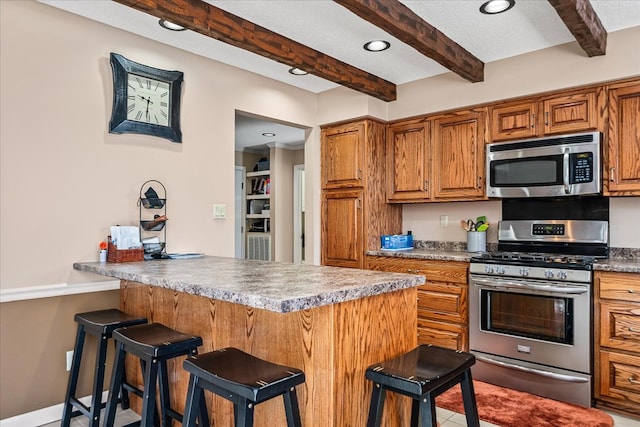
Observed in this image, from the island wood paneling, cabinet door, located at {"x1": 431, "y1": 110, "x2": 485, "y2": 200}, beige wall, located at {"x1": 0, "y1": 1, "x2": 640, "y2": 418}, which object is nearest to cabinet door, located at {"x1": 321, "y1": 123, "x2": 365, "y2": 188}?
cabinet door, located at {"x1": 431, "y1": 110, "x2": 485, "y2": 200}

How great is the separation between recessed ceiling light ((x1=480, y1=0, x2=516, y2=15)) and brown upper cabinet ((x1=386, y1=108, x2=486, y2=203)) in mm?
1087

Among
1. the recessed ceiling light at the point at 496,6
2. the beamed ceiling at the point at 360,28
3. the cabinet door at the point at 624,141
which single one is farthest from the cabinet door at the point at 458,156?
the recessed ceiling light at the point at 496,6

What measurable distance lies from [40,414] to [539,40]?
4132 mm

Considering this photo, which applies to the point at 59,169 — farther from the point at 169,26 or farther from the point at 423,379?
the point at 423,379

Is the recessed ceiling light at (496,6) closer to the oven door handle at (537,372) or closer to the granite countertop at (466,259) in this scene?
the granite countertop at (466,259)

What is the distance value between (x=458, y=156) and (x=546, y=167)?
726 mm

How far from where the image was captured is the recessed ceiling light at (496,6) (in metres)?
2.47

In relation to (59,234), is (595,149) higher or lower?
higher

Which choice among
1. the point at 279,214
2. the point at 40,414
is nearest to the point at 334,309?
the point at 40,414

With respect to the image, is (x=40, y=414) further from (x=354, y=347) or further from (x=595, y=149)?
(x=595, y=149)

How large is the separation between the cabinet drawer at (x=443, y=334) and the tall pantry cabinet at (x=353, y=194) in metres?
0.82

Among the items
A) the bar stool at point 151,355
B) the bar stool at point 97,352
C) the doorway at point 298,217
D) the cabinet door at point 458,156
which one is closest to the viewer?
the bar stool at point 151,355

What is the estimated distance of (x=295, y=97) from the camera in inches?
162

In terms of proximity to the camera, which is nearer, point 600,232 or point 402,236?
point 600,232
